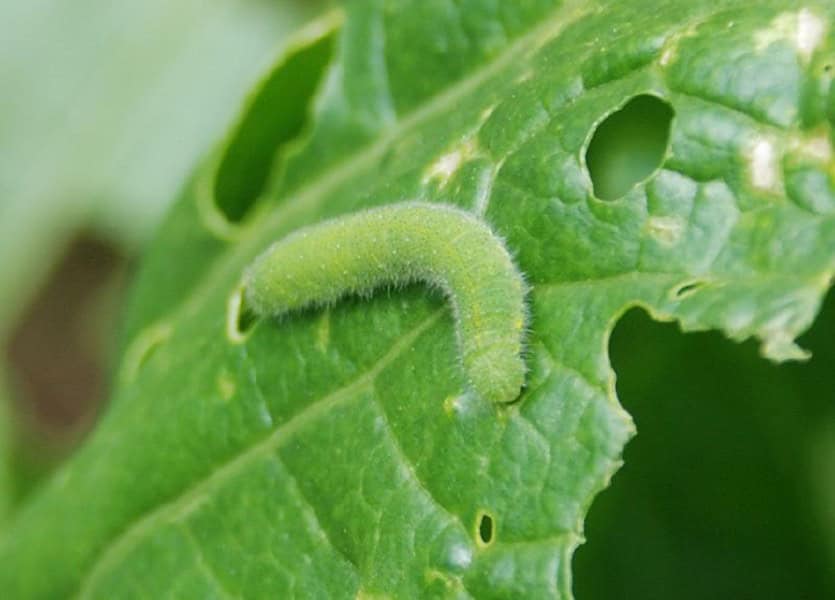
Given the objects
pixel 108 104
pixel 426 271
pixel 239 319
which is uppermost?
pixel 426 271

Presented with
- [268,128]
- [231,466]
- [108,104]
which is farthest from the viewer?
[108,104]

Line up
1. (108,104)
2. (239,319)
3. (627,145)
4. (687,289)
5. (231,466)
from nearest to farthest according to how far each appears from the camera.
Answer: (687,289) → (627,145) → (231,466) → (239,319) → (108,104)

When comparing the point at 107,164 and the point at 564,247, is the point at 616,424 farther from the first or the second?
the point at 107,164

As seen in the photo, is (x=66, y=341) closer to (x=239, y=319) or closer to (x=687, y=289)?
(x=239, y=319)

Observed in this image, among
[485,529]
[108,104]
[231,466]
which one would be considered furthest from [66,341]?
[485,529]

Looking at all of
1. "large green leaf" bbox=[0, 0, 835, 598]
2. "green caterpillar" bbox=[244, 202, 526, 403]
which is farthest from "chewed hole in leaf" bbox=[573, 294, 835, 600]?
"green caterpillar" bbox=[244, 202, 526, 403]

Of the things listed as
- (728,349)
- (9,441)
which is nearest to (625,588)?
(728,349)

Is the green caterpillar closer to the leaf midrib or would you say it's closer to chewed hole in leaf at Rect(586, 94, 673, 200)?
the leaf midrib
